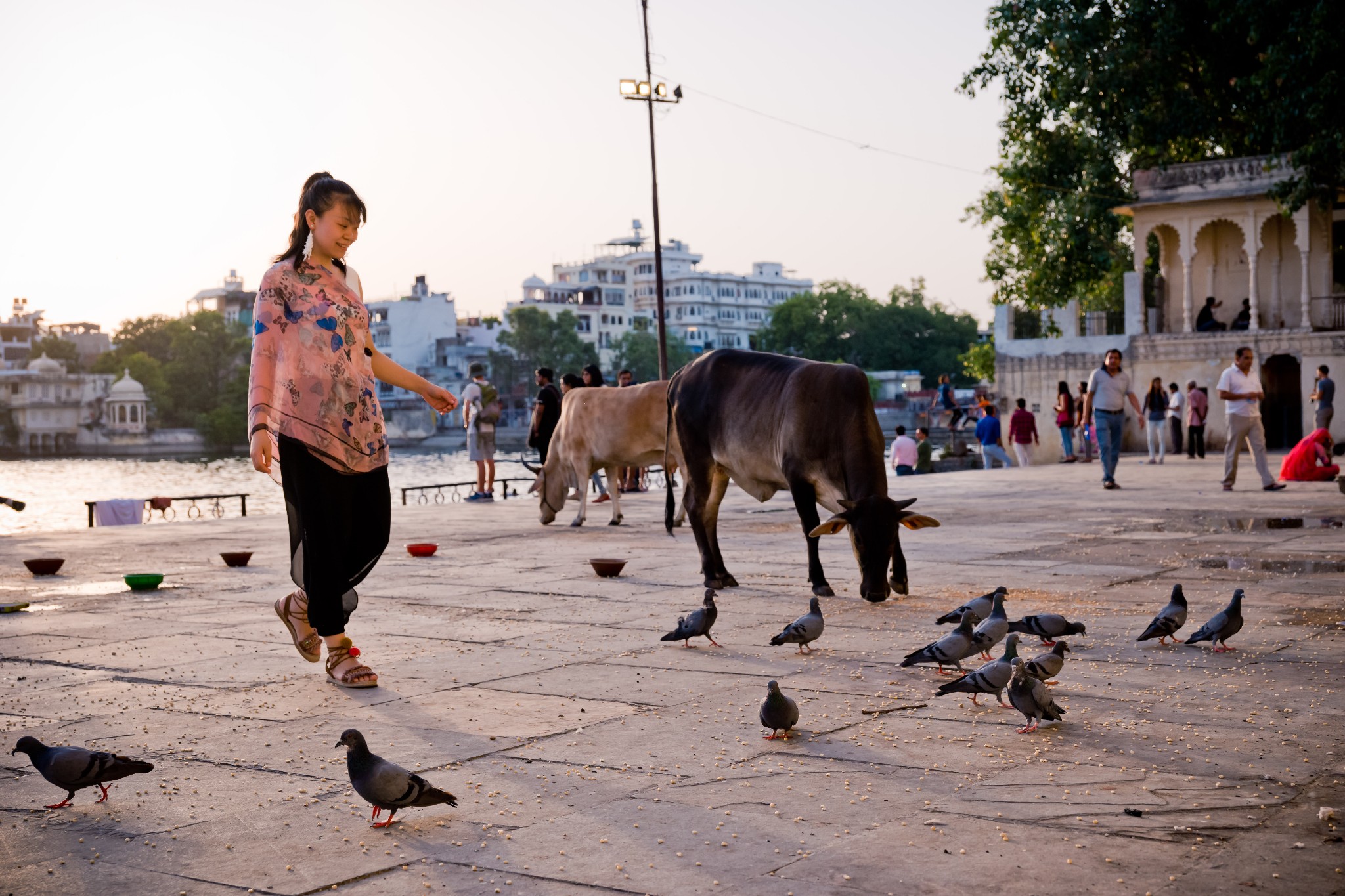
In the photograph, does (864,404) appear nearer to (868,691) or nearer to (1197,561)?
(1197,561)

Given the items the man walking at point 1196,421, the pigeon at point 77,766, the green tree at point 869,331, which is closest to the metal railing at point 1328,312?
the man walking at point 1196,421

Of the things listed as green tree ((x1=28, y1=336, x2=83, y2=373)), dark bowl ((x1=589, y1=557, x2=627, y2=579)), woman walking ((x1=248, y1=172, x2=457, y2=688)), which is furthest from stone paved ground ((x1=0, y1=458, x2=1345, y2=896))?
green tree ((x1=28, y1=336, x2=83, y2=373))

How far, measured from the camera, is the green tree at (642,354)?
439 ft

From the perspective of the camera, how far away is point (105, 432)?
118 m

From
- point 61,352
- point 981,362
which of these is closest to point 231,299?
point 61,352

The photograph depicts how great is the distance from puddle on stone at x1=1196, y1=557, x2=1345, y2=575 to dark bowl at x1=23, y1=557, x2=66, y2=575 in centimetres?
898

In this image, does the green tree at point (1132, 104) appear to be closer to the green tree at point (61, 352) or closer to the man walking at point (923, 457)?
the man walking at point (923, 457)

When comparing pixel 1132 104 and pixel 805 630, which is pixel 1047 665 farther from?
pixel 1132 104

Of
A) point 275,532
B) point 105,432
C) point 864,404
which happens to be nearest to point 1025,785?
point 864,404

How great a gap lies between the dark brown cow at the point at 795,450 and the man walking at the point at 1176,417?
2493cm

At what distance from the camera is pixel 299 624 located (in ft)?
20.7

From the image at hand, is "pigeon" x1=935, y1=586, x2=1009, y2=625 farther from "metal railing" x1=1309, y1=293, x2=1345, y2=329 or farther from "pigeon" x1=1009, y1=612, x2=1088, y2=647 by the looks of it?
"metal railing" x1=1309, y1=293, x2=1345, y2=329

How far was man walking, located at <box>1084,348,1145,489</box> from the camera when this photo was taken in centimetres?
1806

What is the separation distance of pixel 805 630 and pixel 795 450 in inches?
124
